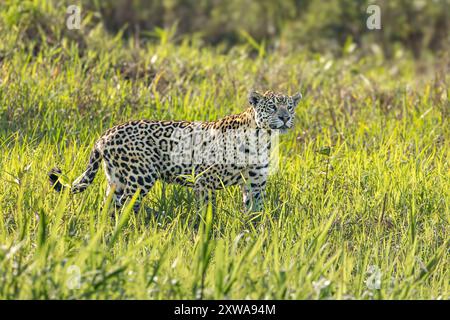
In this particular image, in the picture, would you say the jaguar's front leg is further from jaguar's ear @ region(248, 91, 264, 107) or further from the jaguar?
jaguar's ear @ region(248, 91, 264, 107)

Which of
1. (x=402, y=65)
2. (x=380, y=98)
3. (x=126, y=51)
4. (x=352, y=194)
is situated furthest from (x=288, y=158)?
(x=402, y=65)

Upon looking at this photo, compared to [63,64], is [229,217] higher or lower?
lower

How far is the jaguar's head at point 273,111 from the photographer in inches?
292

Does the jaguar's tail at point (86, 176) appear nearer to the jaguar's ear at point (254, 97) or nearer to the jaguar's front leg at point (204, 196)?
the jaguar's front leg at point (204, 196)

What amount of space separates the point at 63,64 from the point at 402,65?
7.05m

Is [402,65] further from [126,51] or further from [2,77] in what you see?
[2,77]

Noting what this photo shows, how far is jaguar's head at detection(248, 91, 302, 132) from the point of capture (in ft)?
24.3

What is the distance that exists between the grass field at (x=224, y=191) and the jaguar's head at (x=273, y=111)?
0.36 metres

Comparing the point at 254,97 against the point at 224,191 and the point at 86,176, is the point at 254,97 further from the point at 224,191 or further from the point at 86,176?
the point at 86,176

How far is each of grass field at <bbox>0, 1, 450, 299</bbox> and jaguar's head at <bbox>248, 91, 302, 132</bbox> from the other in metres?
0.36

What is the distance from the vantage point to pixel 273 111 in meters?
7.46

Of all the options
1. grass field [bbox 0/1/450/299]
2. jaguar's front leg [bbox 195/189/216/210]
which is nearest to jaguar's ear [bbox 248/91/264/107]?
grass field [bbox 0/1/450/299]

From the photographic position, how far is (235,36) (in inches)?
668

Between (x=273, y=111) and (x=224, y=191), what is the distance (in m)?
0.79
